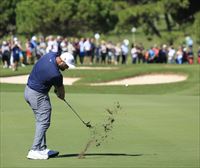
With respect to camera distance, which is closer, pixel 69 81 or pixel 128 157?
pixel 128 157

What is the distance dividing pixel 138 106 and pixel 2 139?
7436 millimetres

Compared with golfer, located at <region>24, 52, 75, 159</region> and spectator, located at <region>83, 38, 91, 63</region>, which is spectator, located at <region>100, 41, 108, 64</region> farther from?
golfer, located at <region>24, 52, 75, 159</region>

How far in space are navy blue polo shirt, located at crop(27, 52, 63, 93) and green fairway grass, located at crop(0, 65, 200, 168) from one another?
4.04ft

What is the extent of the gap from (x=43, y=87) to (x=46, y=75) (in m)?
0.29

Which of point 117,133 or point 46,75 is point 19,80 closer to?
point 117,133

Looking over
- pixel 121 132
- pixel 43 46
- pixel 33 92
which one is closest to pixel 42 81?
pixel 33 92

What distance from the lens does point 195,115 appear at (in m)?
19.6

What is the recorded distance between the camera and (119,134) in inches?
622

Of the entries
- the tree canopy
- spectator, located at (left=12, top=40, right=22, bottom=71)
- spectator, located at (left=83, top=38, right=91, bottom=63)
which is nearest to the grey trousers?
spectator, located at (left=12, top=40, right=22, bottom=71)

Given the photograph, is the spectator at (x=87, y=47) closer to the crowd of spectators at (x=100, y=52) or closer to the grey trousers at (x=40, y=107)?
the crowd of spectators at (x=100, y=52)

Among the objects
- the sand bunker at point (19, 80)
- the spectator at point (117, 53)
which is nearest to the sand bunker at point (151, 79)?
the sand bunker at point (19, 80)

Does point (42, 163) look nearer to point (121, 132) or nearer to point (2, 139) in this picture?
point (2, 139)

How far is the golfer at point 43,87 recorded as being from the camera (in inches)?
473

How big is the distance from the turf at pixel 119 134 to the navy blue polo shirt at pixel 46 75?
1231mm
